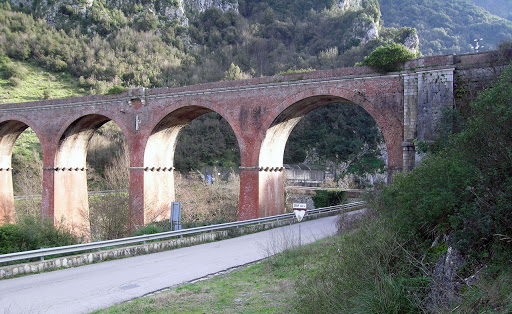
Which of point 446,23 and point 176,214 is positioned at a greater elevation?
point 446,23

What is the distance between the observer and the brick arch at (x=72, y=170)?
21.7 m

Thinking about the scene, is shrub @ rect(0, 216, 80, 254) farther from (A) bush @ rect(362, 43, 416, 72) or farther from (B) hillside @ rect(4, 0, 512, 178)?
(B) hillside @ rect(4, 0, 512, 178)

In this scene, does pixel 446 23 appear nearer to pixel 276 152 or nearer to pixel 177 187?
pixel 177 187

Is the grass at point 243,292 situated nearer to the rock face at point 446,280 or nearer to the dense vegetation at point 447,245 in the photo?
the dense vegetation at point 447,245

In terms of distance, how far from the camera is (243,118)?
17438mm

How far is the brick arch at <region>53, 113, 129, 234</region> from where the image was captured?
21734 mm

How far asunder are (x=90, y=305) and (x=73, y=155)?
1826 cm

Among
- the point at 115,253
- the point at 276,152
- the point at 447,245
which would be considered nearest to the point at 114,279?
the point at 115,253

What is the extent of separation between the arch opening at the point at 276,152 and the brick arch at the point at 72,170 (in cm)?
860

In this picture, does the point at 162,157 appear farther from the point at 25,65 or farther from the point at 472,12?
the point at 472,12

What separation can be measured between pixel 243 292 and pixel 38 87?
43.0 metres

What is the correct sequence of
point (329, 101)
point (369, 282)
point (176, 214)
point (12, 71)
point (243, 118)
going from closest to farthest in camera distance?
point (369, 282) → point (176, 214) → point (329, 101) → point (243, 118) → point (12, 71)

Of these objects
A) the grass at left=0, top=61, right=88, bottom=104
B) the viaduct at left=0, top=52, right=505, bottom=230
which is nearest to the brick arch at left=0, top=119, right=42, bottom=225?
the viaduct at left=0, top=52, right=505, bottom=230

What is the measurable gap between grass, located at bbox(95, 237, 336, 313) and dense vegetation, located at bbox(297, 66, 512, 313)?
0.93 metres
